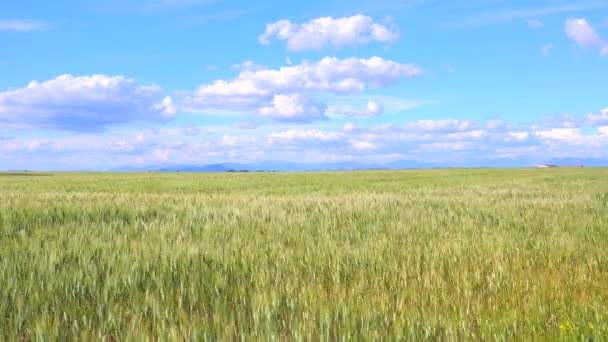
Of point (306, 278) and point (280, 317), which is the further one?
point (306, 278)

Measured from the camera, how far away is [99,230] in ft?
24.1

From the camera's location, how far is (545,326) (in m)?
3.40

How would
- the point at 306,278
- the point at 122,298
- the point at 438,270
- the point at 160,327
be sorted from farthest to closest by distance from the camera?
1. the point at 438,270
2. the point at 306,278
3. the point at 122,298
4. the point at 160,327

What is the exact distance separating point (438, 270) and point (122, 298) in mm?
2779

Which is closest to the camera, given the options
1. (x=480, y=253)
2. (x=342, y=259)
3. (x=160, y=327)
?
(x=160, y=327)

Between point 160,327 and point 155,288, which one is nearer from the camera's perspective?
point 160,327

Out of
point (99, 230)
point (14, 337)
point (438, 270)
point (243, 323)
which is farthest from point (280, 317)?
point (99, 230)

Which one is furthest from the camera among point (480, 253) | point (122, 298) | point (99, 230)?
point (99, 230)

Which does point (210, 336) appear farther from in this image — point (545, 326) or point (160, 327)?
point (545, 326)

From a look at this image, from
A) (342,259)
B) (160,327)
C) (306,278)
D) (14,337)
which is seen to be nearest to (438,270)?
(342,259)

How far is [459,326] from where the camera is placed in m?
3.23

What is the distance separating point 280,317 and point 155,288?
1251mm

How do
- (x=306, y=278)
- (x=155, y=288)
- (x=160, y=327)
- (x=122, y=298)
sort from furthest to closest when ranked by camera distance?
(x=306, y=278)
(x=155, y=288)
(x=122, y=298)
(x=160, y=327)

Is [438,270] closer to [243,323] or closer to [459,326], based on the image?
[459,326]
